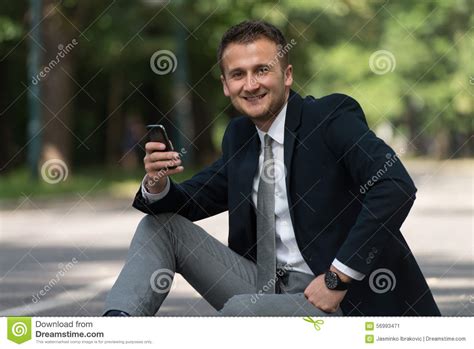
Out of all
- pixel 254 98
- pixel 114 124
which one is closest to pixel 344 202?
pixel 254 98

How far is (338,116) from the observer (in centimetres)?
460

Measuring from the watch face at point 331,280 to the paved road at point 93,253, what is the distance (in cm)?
238

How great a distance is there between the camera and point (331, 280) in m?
4.31

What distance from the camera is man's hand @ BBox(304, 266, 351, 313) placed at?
4285 millimetres

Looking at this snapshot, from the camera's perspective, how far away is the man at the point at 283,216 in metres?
4.32

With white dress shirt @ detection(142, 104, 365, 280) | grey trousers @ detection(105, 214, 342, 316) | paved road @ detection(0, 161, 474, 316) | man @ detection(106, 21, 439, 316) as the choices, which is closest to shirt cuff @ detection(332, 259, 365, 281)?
man @ detection(106, 21, 439, 316)

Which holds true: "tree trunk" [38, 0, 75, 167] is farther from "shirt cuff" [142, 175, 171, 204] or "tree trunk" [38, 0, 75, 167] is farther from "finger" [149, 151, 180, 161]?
"finger" [149, 151, 180, 161]

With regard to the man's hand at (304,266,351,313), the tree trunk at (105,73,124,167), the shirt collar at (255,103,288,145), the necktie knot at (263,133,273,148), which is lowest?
the man's hand at (304,266,351,313)

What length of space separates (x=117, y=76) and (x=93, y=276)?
28.3m

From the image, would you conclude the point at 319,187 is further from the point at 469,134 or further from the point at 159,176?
the point at 469,134

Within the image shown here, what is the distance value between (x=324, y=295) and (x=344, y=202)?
16.2 inches
